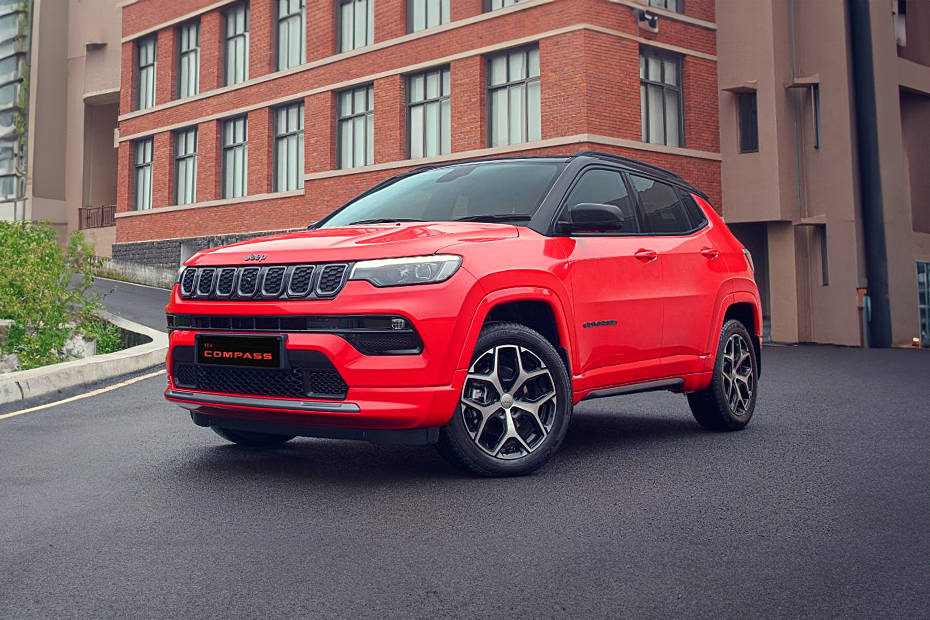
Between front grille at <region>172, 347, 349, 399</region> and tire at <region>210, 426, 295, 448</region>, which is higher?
front grille at <region>172, 347, 349, 399</region>

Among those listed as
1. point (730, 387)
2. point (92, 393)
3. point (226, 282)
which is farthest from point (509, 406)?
point (92, 393)

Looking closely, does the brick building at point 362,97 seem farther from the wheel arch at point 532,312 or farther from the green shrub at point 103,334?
the wheel arch at point 532,312

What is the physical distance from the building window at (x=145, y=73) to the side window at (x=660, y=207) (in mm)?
30636

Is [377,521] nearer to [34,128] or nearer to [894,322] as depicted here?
[894,322]

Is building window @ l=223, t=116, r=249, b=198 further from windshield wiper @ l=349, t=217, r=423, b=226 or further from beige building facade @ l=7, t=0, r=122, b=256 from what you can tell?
windshield wiper @ l=349, t=217, r=423, b=226

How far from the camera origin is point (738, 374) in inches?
302

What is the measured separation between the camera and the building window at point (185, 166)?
108 ft

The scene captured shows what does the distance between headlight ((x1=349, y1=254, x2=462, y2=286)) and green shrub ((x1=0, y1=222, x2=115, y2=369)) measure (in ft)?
27.8

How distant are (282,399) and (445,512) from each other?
109cm

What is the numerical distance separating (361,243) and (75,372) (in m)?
6.30

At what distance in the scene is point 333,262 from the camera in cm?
518

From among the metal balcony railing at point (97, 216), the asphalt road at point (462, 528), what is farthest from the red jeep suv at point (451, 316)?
the metal balcony railing at point (97, 216)

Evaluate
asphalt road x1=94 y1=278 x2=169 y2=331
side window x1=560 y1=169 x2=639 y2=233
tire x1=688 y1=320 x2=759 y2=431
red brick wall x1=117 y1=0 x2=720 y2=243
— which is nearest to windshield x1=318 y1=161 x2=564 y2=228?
side window x1=560 y1=169 x2=639 y2=233

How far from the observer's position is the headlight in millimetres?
5094
